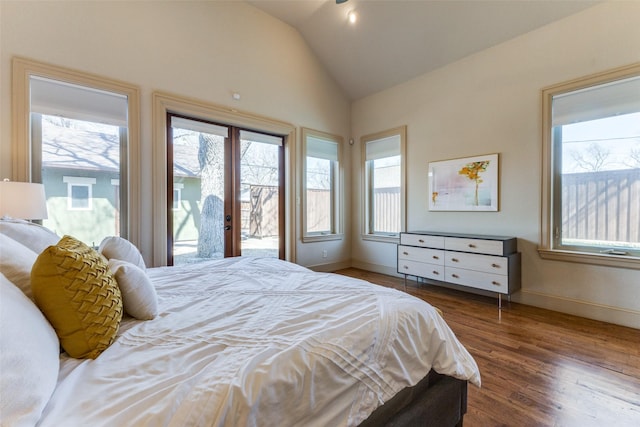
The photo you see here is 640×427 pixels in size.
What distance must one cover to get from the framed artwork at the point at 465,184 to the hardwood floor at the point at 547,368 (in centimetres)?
127

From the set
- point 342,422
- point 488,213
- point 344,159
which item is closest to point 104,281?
point 342,422

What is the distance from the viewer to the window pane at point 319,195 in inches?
177

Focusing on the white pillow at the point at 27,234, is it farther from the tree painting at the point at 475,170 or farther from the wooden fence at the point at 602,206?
the wooden fence at the point at 602,206

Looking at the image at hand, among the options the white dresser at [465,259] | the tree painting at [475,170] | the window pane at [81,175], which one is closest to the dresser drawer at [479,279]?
the white dresser at [465,259]

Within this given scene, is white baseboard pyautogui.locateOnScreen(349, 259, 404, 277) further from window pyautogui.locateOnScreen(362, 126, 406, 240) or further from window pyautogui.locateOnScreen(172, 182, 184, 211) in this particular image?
window pyautogui.locateOnScreen(172, 182, 184, 211)

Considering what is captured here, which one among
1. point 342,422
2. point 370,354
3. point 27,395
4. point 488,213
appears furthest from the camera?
point 488,213

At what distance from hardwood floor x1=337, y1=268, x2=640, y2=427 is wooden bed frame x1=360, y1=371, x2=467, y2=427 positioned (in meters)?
0.33

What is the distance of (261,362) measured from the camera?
78 cm

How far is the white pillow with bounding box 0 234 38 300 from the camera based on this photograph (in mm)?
868

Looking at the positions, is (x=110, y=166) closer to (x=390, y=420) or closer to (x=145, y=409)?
(x=145, y=409)

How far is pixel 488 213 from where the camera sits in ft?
11.1

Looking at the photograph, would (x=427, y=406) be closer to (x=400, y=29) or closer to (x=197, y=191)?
(x=197, y=191)

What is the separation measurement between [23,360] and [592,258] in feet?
12.9

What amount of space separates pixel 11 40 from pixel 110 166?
116 centimetres
